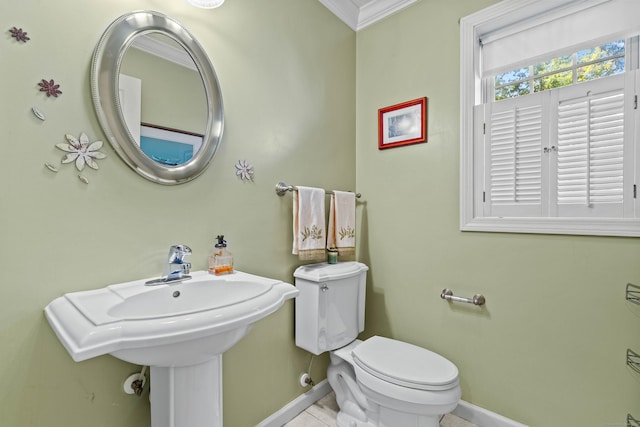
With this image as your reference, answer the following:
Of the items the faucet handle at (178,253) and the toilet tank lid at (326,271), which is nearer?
the faucet handle at (178,253)

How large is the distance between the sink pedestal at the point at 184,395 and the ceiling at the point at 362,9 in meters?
2.02

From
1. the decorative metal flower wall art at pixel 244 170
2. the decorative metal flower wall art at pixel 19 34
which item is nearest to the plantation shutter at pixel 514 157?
the decorative metal flower wall art at pixel 244 170

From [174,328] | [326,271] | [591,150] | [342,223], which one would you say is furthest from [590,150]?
[174,328]

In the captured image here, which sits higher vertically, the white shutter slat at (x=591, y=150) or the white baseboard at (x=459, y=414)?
the white shutter slat at (x=591, y=150)

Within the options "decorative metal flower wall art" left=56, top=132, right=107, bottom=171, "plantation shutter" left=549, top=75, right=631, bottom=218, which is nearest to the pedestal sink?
"decorative metal flower wall art" left=56, top=132, right=107, bottom=171

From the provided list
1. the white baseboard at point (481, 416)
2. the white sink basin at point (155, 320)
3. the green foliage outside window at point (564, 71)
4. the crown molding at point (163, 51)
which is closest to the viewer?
the white sink basin at point (155, 320)

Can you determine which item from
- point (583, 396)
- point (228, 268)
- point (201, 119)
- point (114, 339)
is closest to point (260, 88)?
point (201, 119)

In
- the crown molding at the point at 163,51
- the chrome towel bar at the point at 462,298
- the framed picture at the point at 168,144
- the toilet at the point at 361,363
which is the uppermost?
the crown molding at the point at 163,51

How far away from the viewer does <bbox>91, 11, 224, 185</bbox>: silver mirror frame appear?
0.98 metres

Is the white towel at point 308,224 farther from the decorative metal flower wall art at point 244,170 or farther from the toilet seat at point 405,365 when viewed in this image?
the toilet seat at point 405,365

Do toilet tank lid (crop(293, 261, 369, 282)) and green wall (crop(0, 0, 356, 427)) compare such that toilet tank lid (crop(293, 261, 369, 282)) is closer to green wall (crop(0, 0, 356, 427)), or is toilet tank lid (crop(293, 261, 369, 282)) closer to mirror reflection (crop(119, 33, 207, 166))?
green wall (crop(0, 0, 356, 427))

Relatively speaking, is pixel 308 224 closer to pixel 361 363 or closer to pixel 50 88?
pixel 361 363

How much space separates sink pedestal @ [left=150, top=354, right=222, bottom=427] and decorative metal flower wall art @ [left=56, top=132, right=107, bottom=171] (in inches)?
27.4

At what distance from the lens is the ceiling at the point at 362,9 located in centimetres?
184
